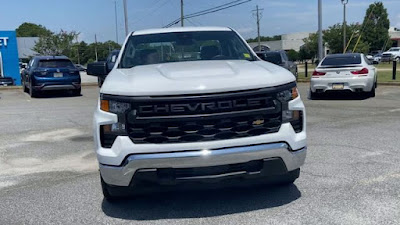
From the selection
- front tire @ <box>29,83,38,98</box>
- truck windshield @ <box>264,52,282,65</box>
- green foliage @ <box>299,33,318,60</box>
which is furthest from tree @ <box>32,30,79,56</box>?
truck windshield @ <box>264,52,282,65</box>

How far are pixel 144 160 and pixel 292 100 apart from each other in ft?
4.88

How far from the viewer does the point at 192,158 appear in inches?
139

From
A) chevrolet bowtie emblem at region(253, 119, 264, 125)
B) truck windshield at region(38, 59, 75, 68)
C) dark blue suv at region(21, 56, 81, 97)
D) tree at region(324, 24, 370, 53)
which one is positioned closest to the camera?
chevrolet bowtie emblem at region(253, 119, 264, 125)

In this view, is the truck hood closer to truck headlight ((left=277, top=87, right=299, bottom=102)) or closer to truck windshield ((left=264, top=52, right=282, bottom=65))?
truck headlight ((left=277, top=87, right=299, bottom=102))

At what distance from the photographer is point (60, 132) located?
8516 millimetres

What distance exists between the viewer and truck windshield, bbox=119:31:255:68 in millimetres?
5160

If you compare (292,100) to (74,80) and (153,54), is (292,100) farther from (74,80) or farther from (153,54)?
(74,80)

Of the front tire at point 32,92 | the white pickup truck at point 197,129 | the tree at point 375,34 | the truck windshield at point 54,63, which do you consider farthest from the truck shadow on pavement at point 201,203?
the tree at point 375,34

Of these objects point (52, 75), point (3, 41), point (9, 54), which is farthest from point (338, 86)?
point (3, 41)

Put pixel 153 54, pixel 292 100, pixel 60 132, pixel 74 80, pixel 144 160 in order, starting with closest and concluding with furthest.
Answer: pixel 144 160
pixel 292 100
pixel 153 54
pixel 60 132
pixel 74 80

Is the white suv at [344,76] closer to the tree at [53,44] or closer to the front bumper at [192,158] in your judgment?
the front bumper at [192,158]

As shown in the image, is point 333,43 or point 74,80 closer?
point 74,80

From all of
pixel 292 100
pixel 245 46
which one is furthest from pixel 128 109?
pixel 245 46

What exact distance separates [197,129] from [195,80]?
0.43 metres
